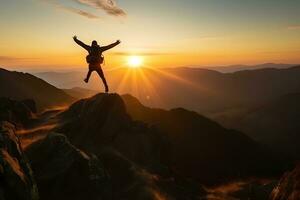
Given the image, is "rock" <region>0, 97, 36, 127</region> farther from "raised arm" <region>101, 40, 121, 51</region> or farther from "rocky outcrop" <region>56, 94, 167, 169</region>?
"raised arm" <region>101, 40, 121, 51</region>

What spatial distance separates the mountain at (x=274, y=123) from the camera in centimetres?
12588

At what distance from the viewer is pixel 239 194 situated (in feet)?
173

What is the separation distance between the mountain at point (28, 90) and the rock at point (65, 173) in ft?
143

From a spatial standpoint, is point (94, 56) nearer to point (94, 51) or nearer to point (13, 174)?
point (94, 51)

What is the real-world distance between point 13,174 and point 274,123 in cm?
15419

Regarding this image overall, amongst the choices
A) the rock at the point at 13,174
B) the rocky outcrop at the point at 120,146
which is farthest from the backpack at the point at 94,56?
the rocky outcrop at the point at 120,146

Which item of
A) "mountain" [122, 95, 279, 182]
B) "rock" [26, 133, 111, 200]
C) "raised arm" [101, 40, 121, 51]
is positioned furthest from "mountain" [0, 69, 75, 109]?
"raised arm" [101, 40, 121, 51]

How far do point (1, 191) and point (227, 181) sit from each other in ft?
187

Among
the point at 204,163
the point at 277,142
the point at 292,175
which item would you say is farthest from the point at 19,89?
the point at 277,142

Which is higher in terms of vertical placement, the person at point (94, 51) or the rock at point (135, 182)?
the person at point (94, 51)

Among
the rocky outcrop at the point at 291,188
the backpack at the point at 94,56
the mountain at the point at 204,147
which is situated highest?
the backpack at the point at 94,56

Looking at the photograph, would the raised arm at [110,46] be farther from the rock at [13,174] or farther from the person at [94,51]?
the rock at [13,174]

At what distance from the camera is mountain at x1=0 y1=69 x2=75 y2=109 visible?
71.9m

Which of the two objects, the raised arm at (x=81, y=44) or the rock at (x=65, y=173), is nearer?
the raised arm at (x=81, y=44)
